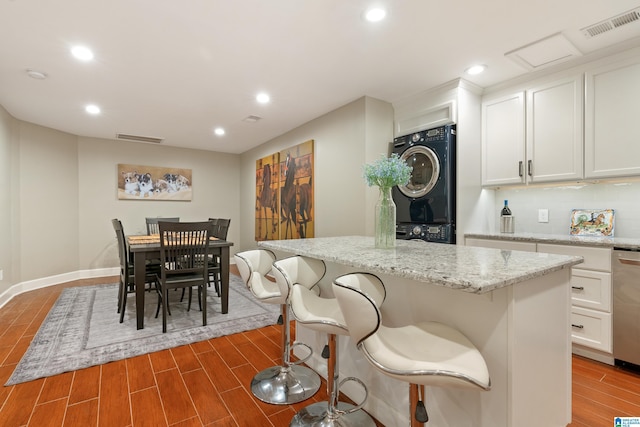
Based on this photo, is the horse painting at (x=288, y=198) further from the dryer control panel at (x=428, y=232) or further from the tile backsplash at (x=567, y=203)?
the tile backsplash at (x=567, y=203)

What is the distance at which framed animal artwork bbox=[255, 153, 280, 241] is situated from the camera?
5.00m

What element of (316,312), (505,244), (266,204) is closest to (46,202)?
(266,204)

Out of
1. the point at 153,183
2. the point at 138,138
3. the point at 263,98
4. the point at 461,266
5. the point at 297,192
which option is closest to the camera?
the point at 461,266

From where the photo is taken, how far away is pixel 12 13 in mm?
1945

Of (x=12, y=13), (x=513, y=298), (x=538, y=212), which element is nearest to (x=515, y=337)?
(x=513, y=298)

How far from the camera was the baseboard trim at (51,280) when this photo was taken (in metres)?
3.80

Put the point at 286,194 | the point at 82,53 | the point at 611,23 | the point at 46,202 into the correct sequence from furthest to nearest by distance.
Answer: the point at 286,194
the point at 46,202
the point at 82,53
the point at 611,23

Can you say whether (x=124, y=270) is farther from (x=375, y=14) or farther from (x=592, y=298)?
(x=592, y=298)

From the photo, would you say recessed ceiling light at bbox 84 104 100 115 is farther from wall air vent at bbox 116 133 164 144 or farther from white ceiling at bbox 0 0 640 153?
wall air vent at bbox 116 133 164 144

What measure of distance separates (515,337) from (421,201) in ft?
7.15

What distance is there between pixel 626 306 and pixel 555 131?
1450 mm

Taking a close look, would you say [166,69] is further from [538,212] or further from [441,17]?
[538,212]

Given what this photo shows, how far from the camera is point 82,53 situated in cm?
242

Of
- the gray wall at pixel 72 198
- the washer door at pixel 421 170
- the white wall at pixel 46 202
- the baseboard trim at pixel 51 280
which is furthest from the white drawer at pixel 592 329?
the white wall at pixel 46 202
